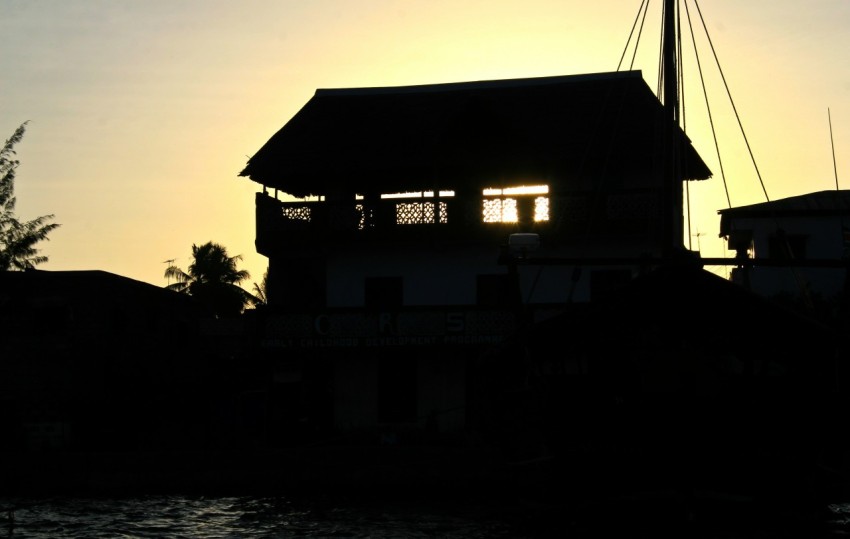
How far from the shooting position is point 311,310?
105ft

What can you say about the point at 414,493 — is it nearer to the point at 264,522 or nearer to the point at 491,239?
the point at 264,522

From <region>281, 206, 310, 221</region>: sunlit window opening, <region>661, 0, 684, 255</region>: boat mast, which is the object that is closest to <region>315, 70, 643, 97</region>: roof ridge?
<region>281, 206, 310, 221</region>: sunlit window opening

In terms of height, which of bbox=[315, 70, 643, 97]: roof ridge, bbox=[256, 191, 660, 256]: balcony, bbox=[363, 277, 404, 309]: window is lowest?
bbox=[363, 277, 404, 309]: window

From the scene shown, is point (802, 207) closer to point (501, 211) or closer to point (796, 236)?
point (796, 236)

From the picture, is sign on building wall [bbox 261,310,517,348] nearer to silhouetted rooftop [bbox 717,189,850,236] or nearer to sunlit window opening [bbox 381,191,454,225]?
sunlit window opening [bbox 381,191,454,225]

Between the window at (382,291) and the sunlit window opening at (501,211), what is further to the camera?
the window at (382,291)

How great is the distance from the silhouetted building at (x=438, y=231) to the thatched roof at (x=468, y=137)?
0.20ft

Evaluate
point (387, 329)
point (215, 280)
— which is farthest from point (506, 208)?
point (215, 280)

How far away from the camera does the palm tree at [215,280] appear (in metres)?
61.0

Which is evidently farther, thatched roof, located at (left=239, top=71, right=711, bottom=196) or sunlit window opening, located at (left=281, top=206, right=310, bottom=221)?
sunlit window opening, located at (left=281, top=206, right=310, bottom=221)

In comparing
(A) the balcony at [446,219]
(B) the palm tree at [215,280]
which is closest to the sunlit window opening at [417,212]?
(A) the balcony at [446,219]

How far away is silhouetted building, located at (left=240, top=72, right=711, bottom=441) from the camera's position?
105ft

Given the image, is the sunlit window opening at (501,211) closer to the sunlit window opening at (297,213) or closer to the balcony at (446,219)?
the balcony at (446,219)

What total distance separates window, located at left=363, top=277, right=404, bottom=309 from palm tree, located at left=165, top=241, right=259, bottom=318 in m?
27.5
